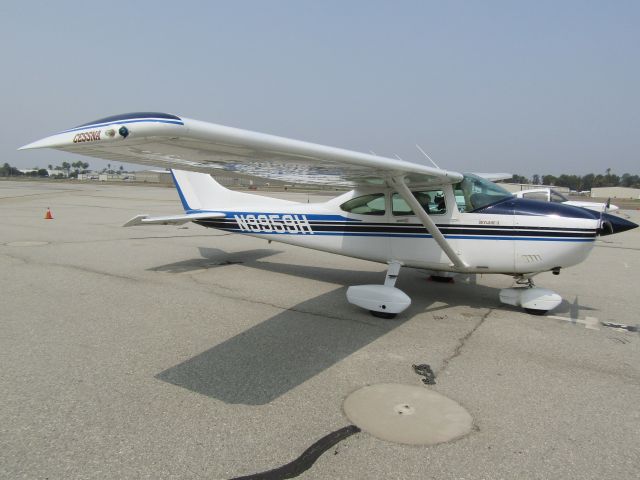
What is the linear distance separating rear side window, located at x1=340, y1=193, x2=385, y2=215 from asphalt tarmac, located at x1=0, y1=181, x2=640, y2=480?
1411 mm

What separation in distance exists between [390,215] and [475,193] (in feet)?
4.17

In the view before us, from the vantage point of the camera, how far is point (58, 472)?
8.21 ft

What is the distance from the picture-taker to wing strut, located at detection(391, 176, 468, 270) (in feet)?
17.8

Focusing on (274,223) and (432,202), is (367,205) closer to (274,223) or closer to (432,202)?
(432,202)

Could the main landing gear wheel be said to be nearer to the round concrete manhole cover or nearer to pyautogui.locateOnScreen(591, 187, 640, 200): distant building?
the round concrete manhole cover

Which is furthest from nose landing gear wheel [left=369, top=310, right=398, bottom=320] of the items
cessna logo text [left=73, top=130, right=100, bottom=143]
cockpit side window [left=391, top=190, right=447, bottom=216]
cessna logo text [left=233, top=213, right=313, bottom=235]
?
cessna logo text [left=73, top=130, right=100, bottom=143]

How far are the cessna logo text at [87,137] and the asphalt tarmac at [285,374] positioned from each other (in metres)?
2.00

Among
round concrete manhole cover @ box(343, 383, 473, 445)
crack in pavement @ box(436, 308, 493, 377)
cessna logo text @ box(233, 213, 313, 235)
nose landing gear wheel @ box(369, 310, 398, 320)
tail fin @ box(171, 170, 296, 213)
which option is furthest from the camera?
tail fin @ box(171, 170, 296, 213)

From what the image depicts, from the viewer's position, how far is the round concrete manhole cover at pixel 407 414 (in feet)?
9.79

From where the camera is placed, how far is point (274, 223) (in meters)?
7.70

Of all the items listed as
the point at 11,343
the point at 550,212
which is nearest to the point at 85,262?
the point at 11,343

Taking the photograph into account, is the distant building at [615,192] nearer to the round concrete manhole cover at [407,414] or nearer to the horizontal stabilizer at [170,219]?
the horizontal stabilizer at [170,219]

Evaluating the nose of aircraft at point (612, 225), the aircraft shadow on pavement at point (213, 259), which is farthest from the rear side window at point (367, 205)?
the aircraft shadow on pavement at point (213, 259)

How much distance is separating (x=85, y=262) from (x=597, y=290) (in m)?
9.86
